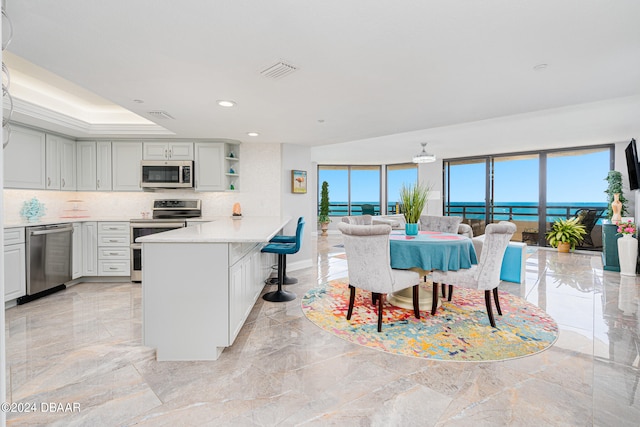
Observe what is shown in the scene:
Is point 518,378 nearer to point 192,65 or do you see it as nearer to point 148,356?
point 148,356

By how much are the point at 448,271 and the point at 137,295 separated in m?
3.79

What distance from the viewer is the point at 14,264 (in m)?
3.46

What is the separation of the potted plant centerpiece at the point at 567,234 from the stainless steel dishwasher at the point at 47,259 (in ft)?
30.2

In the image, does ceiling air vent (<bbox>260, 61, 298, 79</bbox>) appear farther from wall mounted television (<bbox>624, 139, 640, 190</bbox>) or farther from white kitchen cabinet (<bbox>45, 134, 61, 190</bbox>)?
wall mounted television (<bbox>624, 139, 640, 190</bbox>)

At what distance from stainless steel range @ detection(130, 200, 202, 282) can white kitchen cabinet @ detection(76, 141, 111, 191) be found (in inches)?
33.2

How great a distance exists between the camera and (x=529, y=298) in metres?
3.74

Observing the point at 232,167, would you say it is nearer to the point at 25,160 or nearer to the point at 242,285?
the point at 25,160

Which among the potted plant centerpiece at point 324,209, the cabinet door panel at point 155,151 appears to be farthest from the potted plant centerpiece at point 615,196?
the cabinet door panel at point 155,151

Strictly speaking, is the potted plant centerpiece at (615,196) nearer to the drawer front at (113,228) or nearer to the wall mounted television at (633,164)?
the wall mounted television at (633,164)

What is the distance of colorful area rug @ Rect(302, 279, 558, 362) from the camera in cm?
246

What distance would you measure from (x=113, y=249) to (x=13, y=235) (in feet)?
3.87

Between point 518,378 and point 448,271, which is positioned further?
point 448,271

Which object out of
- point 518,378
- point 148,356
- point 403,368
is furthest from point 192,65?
point 518,378

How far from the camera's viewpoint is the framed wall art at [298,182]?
535 cm
